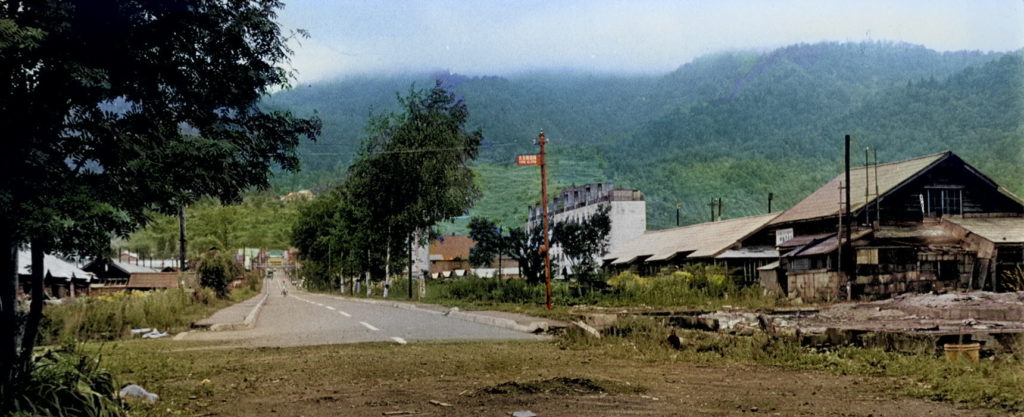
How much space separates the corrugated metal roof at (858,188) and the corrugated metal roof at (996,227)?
3169 millimetres

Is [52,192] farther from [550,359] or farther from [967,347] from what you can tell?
[967,347]

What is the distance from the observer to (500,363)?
13.1 meters

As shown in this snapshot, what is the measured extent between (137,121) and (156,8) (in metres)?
1.21

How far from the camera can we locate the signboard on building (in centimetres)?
5078

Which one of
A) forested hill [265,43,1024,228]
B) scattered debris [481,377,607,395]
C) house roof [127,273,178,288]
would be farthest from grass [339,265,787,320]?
forested hill [265,43,1024,228]

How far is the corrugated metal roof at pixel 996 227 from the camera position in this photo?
135ft

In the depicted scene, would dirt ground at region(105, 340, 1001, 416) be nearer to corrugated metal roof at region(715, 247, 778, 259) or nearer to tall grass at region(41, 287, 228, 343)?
tall grass at region(41, 287, 228, 343)

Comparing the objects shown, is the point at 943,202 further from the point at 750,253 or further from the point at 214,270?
the point at 214,270

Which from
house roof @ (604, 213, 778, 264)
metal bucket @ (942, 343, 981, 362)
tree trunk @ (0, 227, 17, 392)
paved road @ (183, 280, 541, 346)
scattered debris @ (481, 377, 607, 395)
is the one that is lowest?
paved road @ (183, 280, 541, 346)

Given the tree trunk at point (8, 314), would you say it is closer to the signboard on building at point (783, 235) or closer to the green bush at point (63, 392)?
the green bush at point (63, 392)

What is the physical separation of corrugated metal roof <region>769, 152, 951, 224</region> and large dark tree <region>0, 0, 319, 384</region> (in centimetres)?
4085

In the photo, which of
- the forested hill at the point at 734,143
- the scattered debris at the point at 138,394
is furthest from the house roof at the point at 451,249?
the scattered debris at the point at 138,394

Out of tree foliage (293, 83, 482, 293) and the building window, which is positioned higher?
tree foliage (293, 83, 482, 293)

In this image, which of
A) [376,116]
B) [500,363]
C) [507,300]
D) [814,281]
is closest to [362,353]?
[500,363]
